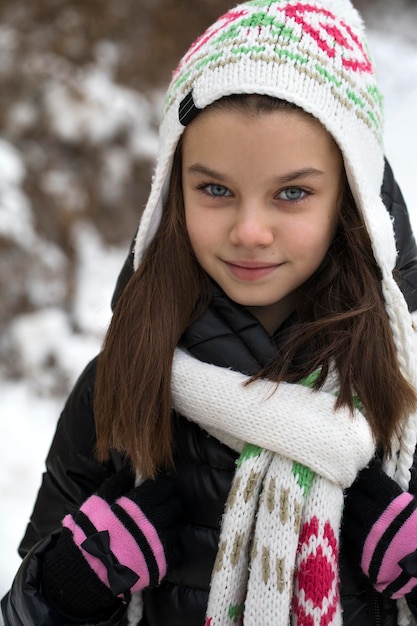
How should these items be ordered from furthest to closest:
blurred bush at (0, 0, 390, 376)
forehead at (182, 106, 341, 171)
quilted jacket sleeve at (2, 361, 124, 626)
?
blurred bush at (0, 0, 390, 376)
quilted jacket sleeve at (2, 361, 124, 626)
forehead at (182, 106, 341, 171)

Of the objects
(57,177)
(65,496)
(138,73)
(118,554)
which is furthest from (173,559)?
(138,73)

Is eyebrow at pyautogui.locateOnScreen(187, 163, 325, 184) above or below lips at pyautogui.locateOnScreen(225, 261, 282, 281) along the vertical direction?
above

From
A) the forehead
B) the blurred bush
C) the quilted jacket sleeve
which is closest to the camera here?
the forehead

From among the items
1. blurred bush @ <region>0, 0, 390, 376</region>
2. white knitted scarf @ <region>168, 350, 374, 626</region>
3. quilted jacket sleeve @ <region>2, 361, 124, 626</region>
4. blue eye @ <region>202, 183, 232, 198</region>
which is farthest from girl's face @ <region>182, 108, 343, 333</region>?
blurred bush @ <region>0, 0, 390, 376</region>

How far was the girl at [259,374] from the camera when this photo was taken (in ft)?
3.67

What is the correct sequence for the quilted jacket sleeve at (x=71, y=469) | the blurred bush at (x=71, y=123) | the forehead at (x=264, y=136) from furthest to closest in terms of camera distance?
the blurred bush at (x=71, y=123), the quilted jacket sleeve at (x=71, y=469), the forehead at (x=264, y=136)

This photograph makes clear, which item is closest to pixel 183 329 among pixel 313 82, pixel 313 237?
pixel 313 237

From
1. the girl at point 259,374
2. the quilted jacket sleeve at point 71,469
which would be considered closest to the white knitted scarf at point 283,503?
the girl at point 259,374

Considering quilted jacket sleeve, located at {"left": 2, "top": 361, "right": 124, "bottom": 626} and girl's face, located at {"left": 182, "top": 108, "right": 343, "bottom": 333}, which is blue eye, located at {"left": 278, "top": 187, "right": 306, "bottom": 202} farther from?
quilted jacket sleeve, located at {"left": 2, "top": 361, "right": 124, "bottom": 626}

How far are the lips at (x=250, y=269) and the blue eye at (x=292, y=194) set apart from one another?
0.11 metres

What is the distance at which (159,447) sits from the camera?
1.23m

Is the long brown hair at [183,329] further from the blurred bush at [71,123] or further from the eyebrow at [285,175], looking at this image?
the blurred bush at [71,123]

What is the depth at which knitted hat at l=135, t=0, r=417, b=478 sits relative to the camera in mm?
1125

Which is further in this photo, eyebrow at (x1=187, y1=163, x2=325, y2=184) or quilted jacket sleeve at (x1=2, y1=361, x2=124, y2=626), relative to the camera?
quilted jacket sleeve at (x1=2, y1=361, x2=124, y2=626)
